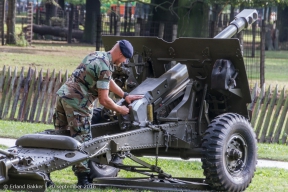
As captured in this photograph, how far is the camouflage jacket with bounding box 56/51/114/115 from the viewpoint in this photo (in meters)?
8.20

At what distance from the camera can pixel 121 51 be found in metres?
8.27

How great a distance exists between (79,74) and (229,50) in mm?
2015

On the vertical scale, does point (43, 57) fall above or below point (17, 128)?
below

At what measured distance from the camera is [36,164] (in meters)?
7.24

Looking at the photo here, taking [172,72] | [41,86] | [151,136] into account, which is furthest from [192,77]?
[41,86]

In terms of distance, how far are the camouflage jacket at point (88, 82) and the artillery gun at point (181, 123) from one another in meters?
0.48

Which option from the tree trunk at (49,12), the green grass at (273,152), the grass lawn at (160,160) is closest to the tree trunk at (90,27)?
the tree trunk at (49,12)

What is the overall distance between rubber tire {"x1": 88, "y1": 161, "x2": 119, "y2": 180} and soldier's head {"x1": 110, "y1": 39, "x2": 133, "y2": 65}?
5.61ft

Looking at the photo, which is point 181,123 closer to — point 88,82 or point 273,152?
point 88,82

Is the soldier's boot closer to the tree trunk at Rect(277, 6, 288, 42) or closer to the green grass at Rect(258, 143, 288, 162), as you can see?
the green grass at Rect(258, 143, 288, 162)

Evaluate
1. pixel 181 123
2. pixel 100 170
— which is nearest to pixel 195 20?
pixel 100 170

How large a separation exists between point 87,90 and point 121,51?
602mm

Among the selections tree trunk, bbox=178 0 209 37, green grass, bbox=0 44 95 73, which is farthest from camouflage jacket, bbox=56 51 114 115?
green grass, bbox=0 44 95 73

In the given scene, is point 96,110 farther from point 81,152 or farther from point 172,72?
point 81,152
